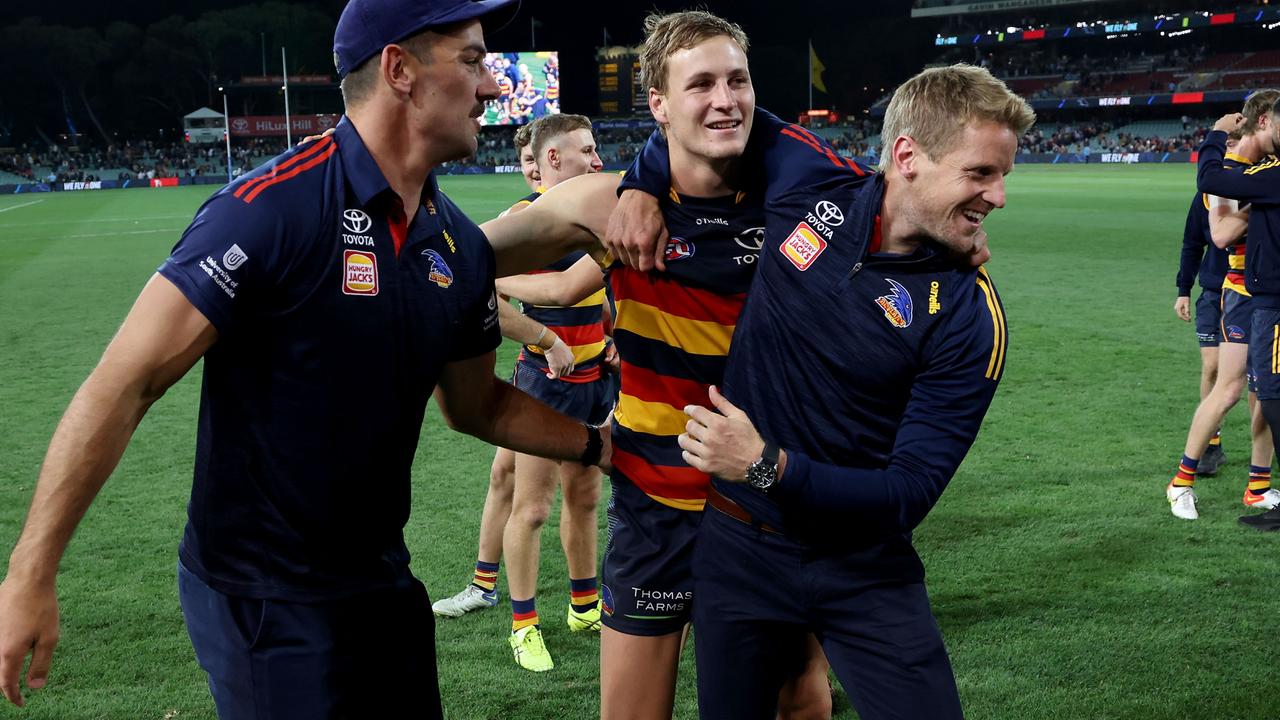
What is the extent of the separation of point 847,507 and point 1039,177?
47538 mm

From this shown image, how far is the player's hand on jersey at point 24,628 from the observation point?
234 centimetres

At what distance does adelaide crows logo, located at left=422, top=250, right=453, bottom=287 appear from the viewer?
2846mm

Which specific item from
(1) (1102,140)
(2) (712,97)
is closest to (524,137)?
(2) (712,97)

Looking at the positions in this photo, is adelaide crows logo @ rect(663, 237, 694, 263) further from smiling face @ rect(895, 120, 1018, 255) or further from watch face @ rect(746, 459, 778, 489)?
watch face @ rect(746, 459, 778, 489)

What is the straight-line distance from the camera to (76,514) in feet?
7.86

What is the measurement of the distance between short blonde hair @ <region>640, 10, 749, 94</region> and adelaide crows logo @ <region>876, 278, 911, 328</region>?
3.58 feet

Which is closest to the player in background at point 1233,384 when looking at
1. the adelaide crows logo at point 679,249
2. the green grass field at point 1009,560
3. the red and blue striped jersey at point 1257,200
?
the green grass field at point 1009,560

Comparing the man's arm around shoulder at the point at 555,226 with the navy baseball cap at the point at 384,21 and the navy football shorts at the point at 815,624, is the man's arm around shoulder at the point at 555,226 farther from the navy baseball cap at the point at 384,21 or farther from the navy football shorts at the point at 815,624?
the navy football shorts at the point at 815,624

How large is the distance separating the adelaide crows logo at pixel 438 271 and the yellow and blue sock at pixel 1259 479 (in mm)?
6589

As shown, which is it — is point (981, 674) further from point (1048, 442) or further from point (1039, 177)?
point (1039, 177)

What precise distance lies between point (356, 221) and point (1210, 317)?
25.7ft

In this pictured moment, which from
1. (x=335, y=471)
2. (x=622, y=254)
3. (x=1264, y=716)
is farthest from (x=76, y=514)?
(x=1264, y=716)

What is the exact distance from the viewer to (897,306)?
9.61ft

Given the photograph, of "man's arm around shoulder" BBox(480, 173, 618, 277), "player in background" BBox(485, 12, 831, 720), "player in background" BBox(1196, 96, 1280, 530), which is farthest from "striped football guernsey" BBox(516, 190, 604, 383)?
"player in background" BBox(1196, 96, 1280, 530)
